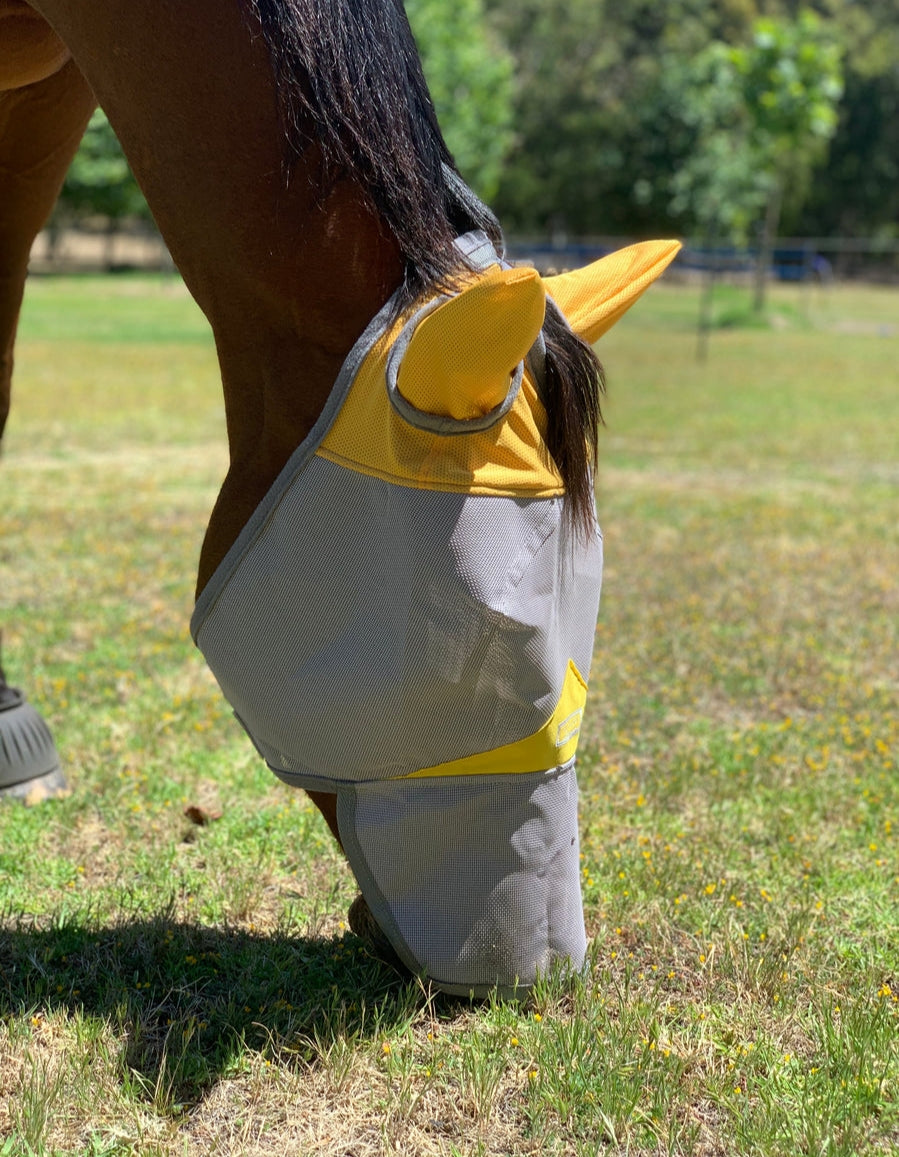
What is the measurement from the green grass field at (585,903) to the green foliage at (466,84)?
75.2ft

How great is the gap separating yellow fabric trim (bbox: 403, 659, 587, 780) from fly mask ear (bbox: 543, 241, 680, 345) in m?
0.51

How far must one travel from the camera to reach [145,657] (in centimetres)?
440

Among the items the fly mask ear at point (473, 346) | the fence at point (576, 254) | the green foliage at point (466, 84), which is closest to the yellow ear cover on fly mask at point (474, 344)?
the fly mask ear at point (473, 346)

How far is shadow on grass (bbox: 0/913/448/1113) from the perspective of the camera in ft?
6.48

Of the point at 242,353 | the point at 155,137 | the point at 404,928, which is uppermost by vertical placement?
the point at 155,137

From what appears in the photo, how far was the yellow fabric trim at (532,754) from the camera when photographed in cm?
176

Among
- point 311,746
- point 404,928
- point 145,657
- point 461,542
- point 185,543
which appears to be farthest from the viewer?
point 185,543

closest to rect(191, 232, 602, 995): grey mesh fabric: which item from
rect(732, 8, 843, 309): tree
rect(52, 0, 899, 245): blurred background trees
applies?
rect(732, 8, 843, 309): tree

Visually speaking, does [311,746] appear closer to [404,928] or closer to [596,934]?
[404,928]

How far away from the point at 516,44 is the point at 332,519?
54.8m

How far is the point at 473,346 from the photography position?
1437 mm

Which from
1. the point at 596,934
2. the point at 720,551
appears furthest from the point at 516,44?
the point at 596,934

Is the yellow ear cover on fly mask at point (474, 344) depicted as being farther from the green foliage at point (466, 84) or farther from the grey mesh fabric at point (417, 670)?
the green foliage at point (466, 84)

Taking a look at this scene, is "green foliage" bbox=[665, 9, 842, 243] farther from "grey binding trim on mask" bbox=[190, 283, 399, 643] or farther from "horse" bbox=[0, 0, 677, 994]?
"grey binding trim on mask" bbox=[190, 283, 399, 643]
